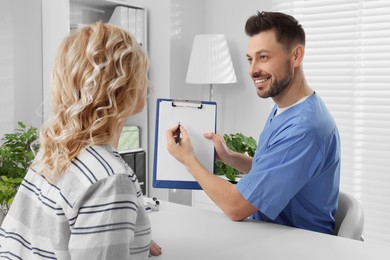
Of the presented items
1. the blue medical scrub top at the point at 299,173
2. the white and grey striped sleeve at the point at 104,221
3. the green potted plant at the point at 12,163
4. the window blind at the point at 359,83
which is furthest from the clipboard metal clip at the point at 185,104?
the window blind at the point at 359,83

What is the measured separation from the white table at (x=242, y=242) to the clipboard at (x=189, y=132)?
13cm

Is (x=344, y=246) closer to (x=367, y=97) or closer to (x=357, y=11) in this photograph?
(x=367, y=97)

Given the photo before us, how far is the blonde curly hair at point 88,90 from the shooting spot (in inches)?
34.6

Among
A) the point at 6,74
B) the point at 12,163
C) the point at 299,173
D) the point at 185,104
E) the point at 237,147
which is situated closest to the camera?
the point at 299,173

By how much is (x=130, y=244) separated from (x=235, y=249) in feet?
1.19

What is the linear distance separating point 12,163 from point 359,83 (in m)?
2.13

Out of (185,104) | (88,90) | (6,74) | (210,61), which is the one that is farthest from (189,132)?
(210,61)

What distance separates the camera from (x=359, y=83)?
9.90 ft

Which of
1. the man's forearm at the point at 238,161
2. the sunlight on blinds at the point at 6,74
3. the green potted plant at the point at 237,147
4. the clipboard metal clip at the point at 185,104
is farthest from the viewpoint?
the green potted plant at the point at 237,147

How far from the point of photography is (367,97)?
2984mm

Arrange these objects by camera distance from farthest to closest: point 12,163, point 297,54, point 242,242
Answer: point 12,163 → point 297,54 → point 242,242

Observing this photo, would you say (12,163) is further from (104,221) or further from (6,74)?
(104,221)

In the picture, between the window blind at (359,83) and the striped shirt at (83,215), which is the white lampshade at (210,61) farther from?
the striped shirt at (83,215)

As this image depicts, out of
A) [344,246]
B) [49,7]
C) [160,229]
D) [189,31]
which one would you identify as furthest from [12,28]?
[344,246]
